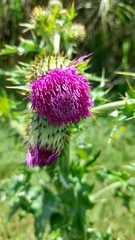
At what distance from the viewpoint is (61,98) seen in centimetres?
181

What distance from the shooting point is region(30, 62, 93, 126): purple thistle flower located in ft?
5.92

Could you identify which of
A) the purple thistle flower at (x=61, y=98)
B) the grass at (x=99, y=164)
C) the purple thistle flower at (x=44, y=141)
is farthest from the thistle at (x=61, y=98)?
the grass at (x=99, y=164)

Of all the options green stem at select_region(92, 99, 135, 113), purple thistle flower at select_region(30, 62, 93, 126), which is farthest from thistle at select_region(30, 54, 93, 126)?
green stem at select_region(92, 99, 135, 113)

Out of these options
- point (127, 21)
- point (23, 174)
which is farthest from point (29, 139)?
point (127, 21)

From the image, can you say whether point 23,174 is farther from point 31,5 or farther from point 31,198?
point 31,5

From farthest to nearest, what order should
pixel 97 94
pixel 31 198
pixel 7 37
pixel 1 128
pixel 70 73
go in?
pixel 7 37 → pixel 1 128 → pixel 31 198 → pixel 97 94 → pixel 70 73

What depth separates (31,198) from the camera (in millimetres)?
2547

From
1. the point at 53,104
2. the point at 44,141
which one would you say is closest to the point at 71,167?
the point at 44,141

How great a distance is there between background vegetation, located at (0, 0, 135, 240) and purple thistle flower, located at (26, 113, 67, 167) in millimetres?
71

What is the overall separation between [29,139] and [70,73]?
0.45 metres

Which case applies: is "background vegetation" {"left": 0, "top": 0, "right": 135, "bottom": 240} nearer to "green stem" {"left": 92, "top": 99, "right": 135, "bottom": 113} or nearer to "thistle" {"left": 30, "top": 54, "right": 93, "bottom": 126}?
"green stem" {"left": 92, "top": 99, "right": 135, "bottom": 113}

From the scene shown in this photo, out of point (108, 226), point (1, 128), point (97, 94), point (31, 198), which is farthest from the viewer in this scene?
point (1, 128)

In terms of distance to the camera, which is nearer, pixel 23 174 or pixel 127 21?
pixel 23 174

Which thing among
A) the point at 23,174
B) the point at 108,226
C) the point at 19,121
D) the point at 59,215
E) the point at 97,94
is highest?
the point at 97,94
